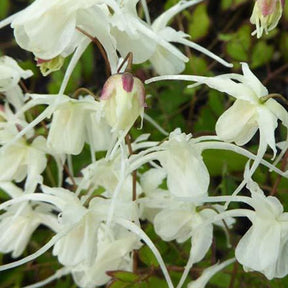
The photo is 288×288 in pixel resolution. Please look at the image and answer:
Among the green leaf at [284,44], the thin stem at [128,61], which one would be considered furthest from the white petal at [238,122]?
the green leaf at [284,44]

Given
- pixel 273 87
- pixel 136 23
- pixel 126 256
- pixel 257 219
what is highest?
pixel 136 23

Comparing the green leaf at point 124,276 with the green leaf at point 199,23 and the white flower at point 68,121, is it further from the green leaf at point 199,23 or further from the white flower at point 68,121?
the green leaf at point 199,23

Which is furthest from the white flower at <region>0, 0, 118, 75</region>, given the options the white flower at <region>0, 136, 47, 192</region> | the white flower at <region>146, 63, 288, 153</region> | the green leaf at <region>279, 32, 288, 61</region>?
the green leaf at <region>279, 32, 288, 61</region>

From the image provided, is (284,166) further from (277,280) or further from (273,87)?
(273,87)

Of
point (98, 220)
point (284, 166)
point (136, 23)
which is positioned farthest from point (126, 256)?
point (136, 23)

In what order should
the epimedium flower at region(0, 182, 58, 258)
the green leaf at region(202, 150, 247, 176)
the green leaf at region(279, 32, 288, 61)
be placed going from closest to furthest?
the epimedium flower at region(0, 182, 58, 258), the green leaf at region(202, 150, 247, 176), the green leaf at region(279, 32, 288, 61)

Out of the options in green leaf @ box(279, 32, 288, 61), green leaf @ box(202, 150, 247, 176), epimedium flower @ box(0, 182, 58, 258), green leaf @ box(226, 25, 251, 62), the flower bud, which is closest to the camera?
the flower bud

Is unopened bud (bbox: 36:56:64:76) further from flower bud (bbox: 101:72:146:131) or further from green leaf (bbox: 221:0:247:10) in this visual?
green leaf (bbox: 221:0:247:10)

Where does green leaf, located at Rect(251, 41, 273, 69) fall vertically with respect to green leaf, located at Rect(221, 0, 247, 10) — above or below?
below

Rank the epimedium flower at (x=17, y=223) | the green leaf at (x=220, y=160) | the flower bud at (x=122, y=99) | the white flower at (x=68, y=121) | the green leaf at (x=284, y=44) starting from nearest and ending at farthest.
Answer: the flower bud at (x=122, y=99) → the white flower at (x=68, y=121) → the epimedium flower at (x=17, y=223) → the green leaf at (x=220, y=160) → the green leaf at (x=284, y=44)
